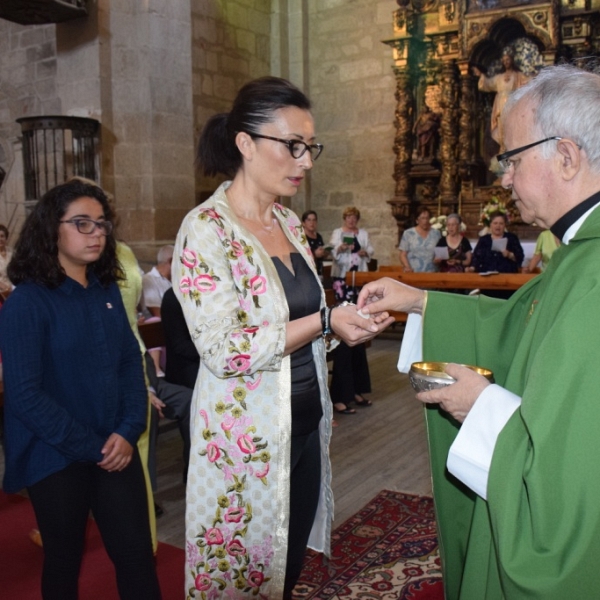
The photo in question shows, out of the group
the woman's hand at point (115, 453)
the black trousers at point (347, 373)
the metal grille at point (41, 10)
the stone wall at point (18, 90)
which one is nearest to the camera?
the woman's hand at point (115, 453)

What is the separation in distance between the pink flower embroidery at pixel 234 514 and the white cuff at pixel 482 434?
29.7 inches

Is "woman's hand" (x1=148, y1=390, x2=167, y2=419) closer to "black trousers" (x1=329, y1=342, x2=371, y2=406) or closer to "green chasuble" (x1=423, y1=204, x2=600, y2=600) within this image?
"black trousers" (x1=329, y1=342, x2=371, y2=406)

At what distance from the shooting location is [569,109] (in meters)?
1.42

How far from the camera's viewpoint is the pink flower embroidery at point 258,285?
6.22 ft

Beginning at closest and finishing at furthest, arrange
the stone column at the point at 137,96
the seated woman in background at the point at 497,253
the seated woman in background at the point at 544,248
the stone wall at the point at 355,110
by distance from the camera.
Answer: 1. the seated woman in background at the point at 544,248
2. the seated woman in background at the point at 497,253
3. the stone column at the point at 137,96
4. the stone wall at the point at 355,110

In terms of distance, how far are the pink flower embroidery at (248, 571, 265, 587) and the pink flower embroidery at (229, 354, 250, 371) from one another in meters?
0.62

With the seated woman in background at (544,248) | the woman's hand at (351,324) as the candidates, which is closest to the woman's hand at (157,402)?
the woman's hand at (351,324)

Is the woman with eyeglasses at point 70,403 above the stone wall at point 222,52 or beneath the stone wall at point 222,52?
beneath

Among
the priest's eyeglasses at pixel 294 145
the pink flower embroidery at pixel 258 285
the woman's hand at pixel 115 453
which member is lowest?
the woman's hand at pixel 115 453

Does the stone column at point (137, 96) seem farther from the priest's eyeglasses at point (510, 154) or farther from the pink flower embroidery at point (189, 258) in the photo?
the priest's eyeglasses at point (510, 154)

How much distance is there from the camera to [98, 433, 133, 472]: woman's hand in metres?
2.00

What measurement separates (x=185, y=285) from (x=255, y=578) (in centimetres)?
86

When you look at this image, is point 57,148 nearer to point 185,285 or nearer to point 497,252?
point 497,252

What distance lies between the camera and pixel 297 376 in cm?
203
